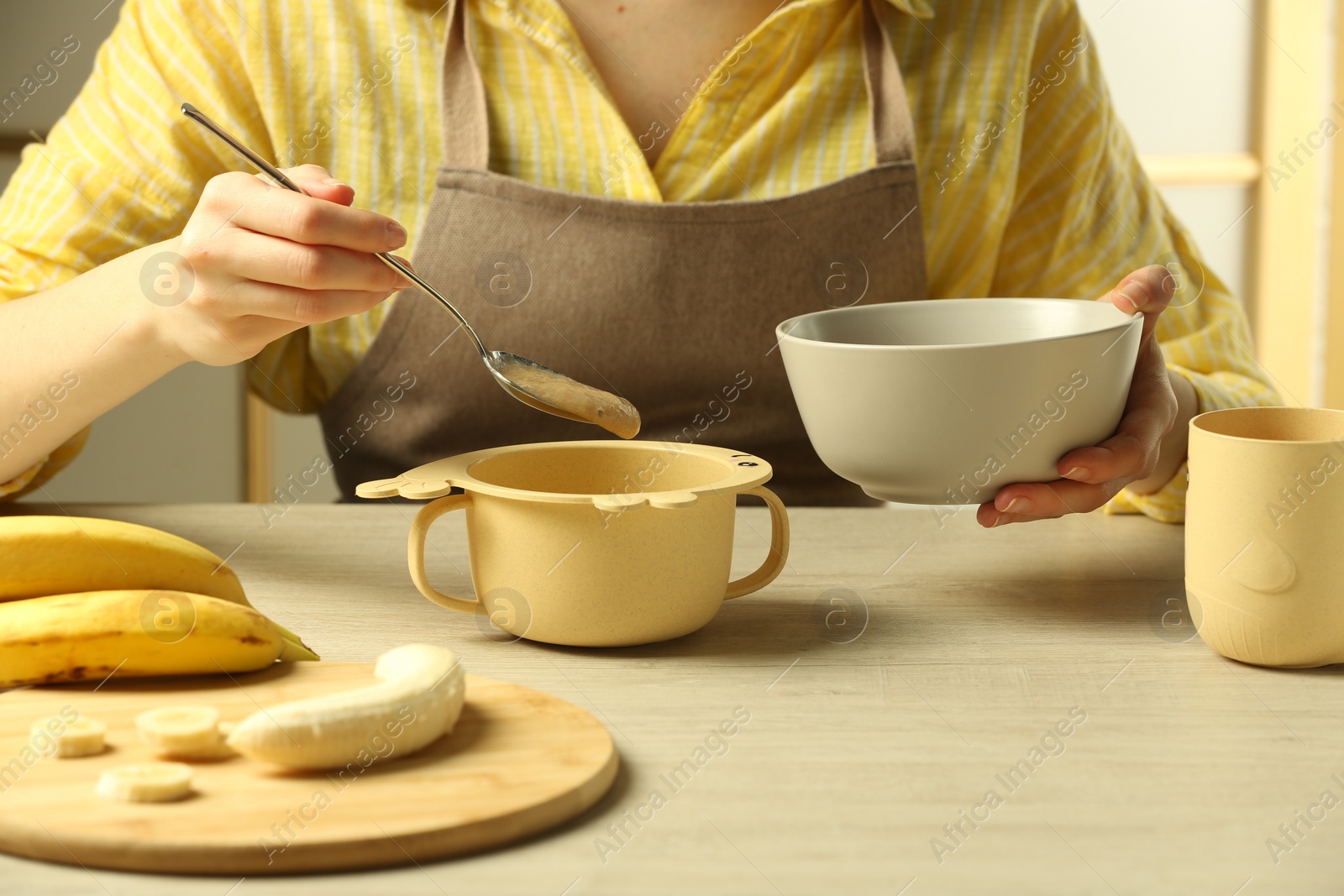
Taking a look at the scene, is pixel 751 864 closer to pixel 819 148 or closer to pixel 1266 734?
pixel 1266 734

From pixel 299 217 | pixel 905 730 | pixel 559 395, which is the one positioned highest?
pixel 299 217

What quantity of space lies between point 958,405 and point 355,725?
33 cm

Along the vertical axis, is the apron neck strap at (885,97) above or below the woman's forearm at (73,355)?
above

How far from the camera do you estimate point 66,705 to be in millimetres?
509

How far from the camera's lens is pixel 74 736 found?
17.8 inches

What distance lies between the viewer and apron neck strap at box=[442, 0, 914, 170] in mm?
960

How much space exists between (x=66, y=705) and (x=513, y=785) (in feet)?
0.70

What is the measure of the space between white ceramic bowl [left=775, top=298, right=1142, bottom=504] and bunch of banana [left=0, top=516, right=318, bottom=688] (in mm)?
291

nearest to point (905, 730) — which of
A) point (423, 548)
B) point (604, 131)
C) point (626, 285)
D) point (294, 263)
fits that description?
point (423, 548)

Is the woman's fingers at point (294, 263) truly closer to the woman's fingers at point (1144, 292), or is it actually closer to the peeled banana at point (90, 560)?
the peeled banana at point (90, 560)

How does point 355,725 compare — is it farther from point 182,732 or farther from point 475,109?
point 475,109

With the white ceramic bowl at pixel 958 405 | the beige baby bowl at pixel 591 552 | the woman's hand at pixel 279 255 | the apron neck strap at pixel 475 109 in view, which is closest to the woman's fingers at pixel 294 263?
the woman's hand at pixel 279 255

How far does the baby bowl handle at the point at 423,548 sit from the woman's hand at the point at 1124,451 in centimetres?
29

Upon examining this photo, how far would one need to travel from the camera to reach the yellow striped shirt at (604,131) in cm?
96
